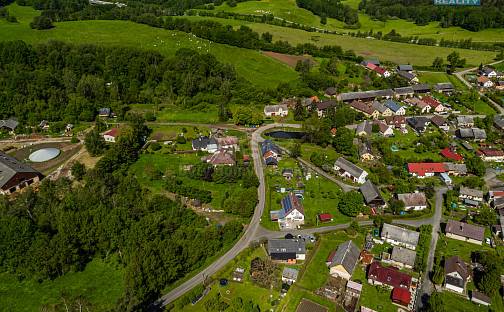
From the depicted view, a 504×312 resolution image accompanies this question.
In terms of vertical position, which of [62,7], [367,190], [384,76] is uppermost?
[62,7]

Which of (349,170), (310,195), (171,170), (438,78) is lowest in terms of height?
(310,195)

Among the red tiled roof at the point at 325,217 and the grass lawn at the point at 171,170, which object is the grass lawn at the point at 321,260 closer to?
the red tiled roof at the point at 325,217

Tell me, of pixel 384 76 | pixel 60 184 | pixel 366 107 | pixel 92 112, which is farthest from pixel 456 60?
pixel 60 184

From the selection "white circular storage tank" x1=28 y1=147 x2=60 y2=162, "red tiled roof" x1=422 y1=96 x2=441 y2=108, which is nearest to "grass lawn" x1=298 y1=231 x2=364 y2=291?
"white circular storage tank" x1=28 y1=147 x2=60 y2=162

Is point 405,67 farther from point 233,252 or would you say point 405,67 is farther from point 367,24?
point 233,252

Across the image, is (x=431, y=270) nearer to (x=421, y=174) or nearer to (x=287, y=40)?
(x=421, y=174)

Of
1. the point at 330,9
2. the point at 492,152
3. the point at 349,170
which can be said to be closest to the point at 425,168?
the point at 349,170
